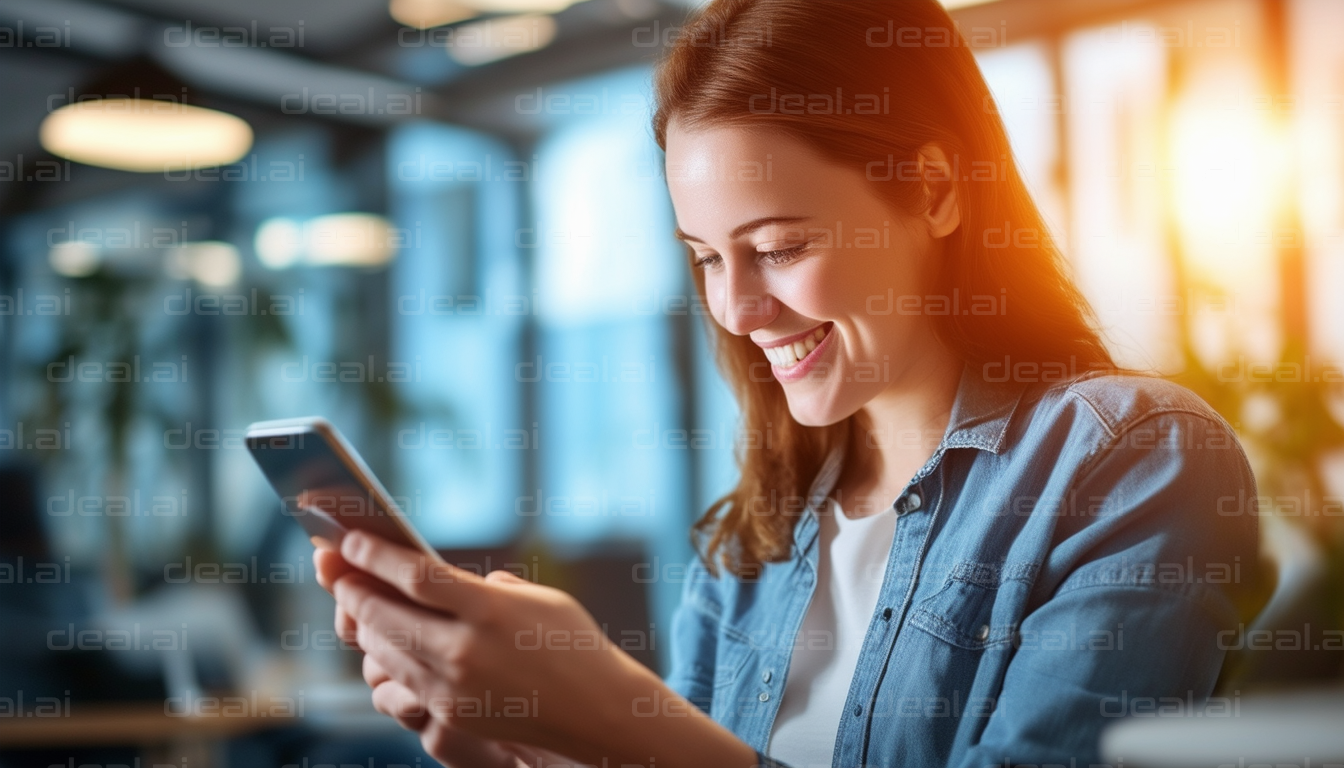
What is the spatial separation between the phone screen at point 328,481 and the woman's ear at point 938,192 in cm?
68

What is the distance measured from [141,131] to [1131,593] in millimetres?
4208

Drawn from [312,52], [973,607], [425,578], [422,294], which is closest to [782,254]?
[973,607]

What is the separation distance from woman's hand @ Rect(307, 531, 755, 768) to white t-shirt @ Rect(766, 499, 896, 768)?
20 centimetres

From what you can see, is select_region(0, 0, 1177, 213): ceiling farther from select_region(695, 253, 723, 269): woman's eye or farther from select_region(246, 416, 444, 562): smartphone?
select_region(246, 416, 444, 562): smartphone

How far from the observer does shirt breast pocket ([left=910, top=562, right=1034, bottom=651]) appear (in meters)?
1.04

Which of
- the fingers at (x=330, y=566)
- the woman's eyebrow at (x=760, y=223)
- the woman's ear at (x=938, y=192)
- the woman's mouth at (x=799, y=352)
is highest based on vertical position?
the woman's ear at (x=938, y=192)

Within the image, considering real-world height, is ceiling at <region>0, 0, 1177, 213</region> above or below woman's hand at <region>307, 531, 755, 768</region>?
above

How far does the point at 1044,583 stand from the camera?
1.03 metres

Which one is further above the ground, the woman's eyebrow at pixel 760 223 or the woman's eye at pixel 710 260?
the woman's eyebrow at pixel 760 223

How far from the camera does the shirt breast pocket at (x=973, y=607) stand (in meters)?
1.04

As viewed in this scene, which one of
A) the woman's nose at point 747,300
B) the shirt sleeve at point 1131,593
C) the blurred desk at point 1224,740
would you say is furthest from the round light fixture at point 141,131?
the blurred desk at point 1224,740

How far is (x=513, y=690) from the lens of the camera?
0.90 m

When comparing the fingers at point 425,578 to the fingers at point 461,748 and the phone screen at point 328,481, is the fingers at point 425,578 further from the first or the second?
the fingers at point 461,748

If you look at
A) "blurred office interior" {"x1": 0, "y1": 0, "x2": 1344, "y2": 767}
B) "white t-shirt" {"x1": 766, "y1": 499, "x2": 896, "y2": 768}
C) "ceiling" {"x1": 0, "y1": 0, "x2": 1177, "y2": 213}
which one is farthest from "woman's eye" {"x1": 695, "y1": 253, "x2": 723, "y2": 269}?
"ceiling" {"x1": 0, "y1": 0, "x2": 1177, "y2": 213}
